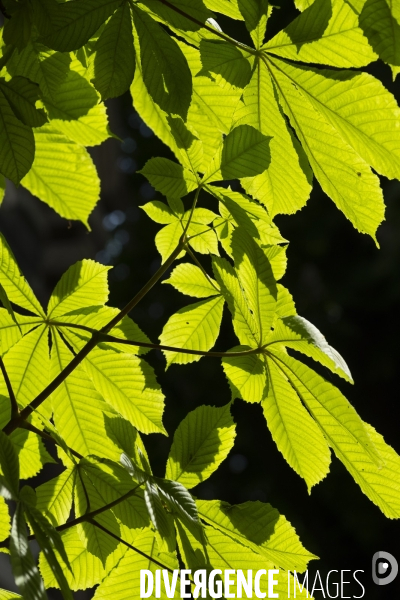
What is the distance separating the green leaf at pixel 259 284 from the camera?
617 millimetres

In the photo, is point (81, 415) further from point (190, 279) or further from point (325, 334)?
point (325, 334)

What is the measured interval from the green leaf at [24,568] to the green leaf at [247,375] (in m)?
0.29

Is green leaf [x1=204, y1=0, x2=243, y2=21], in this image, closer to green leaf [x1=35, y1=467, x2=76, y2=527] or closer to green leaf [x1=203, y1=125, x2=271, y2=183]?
green leaf [x1=203, y1=125, x2=271, y2=183]

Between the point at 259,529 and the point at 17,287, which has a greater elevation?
the point at 17,287

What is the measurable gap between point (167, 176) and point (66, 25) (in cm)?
17

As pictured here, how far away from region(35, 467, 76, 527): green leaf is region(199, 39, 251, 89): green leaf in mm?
370

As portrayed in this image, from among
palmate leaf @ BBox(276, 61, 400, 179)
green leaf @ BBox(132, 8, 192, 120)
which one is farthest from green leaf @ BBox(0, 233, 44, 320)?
palmate leaf @ BBox(276, 61, 400, 179)

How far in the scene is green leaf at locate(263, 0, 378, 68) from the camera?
0.56m

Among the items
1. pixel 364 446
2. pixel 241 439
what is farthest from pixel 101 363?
pixel 241 439

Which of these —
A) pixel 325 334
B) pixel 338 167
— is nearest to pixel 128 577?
pixel 338 167

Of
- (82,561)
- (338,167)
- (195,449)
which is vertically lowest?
(82,561)

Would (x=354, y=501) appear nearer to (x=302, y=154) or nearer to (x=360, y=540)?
(x=360, y=540)

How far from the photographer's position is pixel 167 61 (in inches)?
22.6

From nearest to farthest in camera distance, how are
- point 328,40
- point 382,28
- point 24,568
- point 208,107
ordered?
point 24,568 → point 382,28 → point 328,40 → point 208,107
